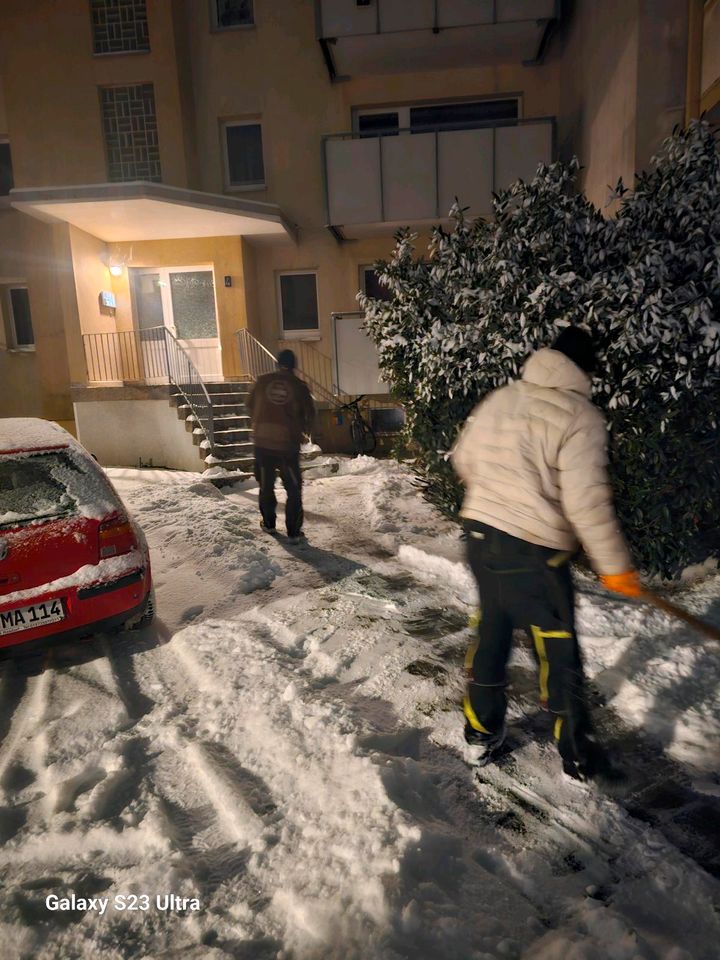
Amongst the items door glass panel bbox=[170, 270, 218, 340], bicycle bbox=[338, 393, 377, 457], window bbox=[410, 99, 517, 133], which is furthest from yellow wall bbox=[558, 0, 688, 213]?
door glass panel bbox=[170, 270, 218, 340]

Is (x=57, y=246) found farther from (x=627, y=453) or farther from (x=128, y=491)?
(x=627, y=453)

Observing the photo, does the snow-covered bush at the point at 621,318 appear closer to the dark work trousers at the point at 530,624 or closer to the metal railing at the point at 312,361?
the dark work trousers at the point at 530,624

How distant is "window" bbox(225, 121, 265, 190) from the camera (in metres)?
12.3

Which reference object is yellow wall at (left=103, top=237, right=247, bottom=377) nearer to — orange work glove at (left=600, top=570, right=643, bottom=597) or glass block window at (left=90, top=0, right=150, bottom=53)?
glass block window at (left=90, top=0, right=150, bottom=53)

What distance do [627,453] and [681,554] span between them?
0.82m

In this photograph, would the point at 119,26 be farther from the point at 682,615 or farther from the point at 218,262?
the point at 682,615

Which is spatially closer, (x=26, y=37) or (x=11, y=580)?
(x=11, y=580)

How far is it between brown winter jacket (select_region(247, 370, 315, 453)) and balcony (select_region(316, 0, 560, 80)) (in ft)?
27.9

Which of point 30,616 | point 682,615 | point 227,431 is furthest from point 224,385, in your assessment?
point 682,615

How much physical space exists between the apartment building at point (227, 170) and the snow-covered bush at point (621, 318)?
17.4ft

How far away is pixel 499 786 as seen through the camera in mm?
2322

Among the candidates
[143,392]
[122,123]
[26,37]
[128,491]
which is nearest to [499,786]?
[128,491]

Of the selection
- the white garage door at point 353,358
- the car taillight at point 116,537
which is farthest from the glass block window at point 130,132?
the car taillight at point 116,537

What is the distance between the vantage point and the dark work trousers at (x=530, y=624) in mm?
2230
